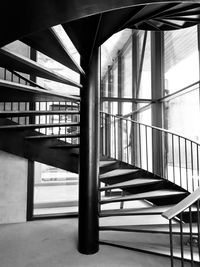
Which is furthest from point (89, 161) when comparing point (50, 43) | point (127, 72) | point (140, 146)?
point (127, 72)

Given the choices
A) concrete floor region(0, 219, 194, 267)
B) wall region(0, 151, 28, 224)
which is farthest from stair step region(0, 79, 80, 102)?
concrete floor region(0, 219, 194, 267)

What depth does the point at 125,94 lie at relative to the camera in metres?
5.76

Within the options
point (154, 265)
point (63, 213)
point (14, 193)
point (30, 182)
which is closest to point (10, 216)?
point (14, 193)

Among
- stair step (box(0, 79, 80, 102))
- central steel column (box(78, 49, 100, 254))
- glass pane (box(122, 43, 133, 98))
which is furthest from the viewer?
glass pane (box(122, 43, 133, 98))

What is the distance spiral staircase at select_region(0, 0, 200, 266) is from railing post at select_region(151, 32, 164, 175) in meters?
1.29

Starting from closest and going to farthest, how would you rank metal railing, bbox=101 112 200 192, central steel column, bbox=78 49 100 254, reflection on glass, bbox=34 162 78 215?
1. central steel column, bbox=78 49 100 254
2. reflection on glass, bbox=34 162 78 215
3. metal railing, bbox=101 112 200 192

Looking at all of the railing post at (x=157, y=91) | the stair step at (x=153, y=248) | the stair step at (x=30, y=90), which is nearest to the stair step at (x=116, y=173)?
the stair step at (x=153, y=248)

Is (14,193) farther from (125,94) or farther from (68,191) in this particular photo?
(125,94)

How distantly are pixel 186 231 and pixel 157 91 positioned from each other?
122 inches

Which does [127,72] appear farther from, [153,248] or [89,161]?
[153,248]

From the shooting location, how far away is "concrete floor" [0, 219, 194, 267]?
2.55m

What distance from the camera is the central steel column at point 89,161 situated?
2.78 metres

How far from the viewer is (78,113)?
297 cm

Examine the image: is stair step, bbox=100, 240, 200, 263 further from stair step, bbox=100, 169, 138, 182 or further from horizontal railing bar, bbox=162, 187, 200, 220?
horizontal railing bar, bbox=162, 187, 200, 220
